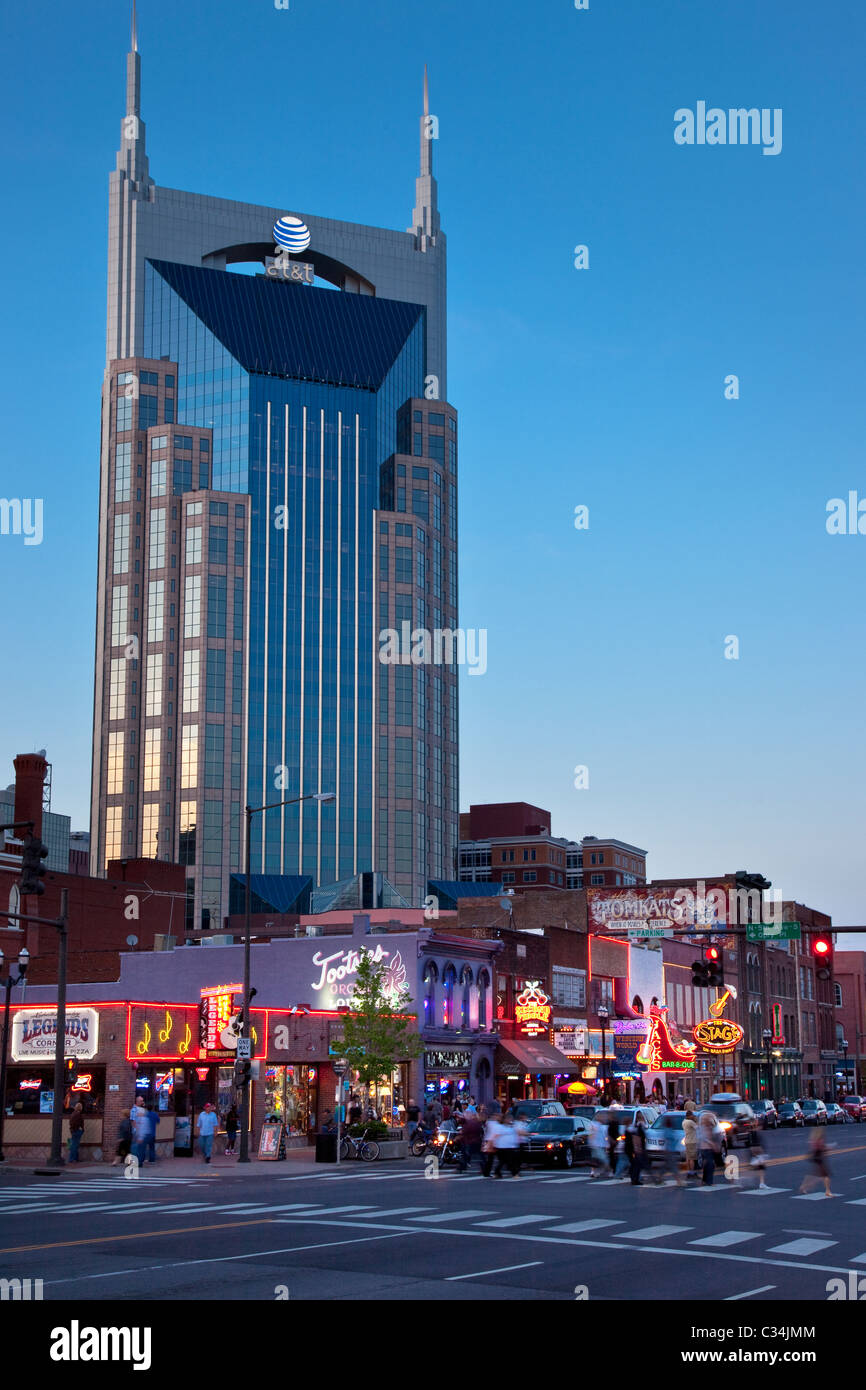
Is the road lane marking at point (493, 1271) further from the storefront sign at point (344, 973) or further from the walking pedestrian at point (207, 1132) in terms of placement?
the storefront sign at point (344, 973)

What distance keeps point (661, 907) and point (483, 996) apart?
4775 cm

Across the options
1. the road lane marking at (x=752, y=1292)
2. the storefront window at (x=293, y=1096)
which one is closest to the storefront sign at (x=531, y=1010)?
the storefront window at (x=293, y=1096)

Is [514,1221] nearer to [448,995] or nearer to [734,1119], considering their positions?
[734,1119]

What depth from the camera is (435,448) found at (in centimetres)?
18962

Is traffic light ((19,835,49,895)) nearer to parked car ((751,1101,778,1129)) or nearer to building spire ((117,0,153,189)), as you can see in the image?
parked car ((751,1101,778,1129))

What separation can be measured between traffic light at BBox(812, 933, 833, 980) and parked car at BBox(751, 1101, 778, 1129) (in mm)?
39122

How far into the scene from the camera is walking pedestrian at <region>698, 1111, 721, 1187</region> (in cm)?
3484

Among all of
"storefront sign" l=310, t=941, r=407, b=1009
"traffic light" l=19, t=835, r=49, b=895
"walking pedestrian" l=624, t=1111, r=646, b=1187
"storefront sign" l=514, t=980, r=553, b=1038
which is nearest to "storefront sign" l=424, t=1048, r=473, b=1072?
"storefront sign" l=310, t=941, r=407, b=1009

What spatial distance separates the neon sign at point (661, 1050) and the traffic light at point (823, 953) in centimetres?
4893

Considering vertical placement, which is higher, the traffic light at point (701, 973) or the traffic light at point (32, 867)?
the traffic light at point (32, 867)

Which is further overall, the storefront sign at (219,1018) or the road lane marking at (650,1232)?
the storefront sign at (219,1018)

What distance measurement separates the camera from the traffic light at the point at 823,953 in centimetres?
3024
